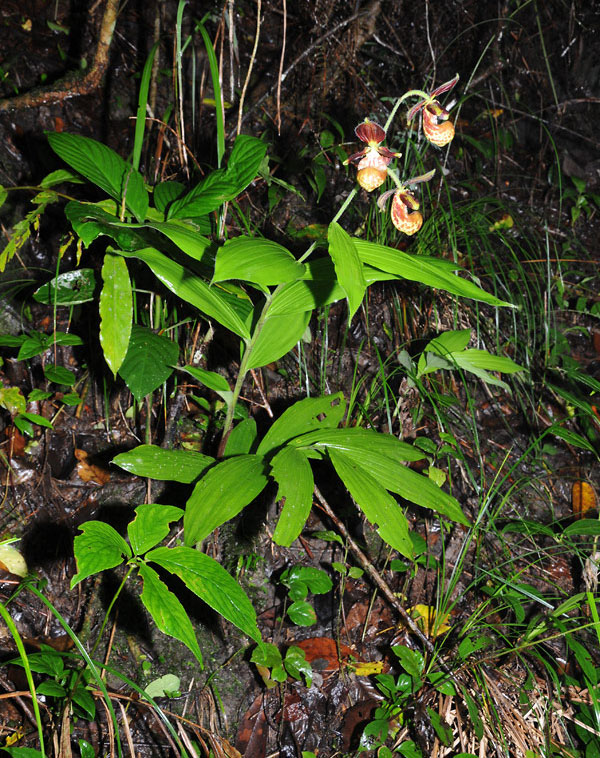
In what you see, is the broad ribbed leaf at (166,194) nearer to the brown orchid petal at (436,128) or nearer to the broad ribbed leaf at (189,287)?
the broad ribbed leaf at (189,287)

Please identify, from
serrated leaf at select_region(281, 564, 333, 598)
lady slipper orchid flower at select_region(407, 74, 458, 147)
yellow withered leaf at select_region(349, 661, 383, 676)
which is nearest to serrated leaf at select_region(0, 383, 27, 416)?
serrated leaf at select_region(281, 564, 333, 598)

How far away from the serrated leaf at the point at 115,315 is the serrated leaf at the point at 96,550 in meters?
0.45

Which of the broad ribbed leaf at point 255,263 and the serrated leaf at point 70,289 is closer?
the broad ribbed leaf at point 255,263

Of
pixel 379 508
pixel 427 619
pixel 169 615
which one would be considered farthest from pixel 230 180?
pixel 427 619

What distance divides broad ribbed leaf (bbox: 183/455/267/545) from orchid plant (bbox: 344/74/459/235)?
2.46 ft

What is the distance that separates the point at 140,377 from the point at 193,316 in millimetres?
502

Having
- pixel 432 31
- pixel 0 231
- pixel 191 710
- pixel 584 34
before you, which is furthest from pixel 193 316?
pixel 584 34

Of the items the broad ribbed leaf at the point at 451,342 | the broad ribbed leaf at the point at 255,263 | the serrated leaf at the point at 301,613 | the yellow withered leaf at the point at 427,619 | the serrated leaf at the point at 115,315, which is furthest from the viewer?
the broad ribbed leaf at the point at 451,342

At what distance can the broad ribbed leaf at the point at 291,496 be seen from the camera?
1230mm

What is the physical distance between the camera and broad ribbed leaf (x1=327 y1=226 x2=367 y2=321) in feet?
3.24

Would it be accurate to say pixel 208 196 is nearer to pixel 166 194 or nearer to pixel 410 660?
pixel 166 194

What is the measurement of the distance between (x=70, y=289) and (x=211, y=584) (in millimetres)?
1184

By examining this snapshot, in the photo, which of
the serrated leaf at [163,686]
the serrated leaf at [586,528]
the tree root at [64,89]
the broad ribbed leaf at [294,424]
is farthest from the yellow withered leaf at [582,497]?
the tree root at [64,89]

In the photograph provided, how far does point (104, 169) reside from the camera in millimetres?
1497
